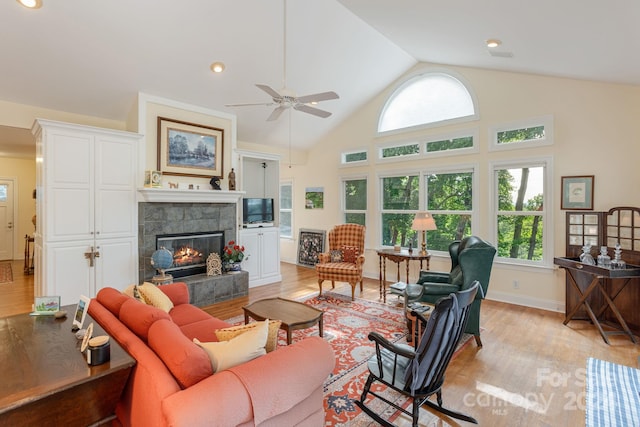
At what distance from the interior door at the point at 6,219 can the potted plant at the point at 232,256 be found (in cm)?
736

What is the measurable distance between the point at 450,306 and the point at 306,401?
1002 millimetres

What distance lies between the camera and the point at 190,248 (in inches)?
206

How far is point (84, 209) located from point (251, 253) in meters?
2.67

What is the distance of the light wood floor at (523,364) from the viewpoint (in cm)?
234

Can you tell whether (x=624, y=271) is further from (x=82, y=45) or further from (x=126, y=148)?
(x=82, y=45)

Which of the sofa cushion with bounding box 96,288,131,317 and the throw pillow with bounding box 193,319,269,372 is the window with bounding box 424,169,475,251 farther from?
the sofa cushion with bounding box 96,288,131,317

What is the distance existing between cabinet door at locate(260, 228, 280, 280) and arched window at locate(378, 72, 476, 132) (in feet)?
10.0

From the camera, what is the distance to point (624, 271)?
344cm

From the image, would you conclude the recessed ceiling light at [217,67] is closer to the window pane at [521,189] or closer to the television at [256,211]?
the television at [256,211]

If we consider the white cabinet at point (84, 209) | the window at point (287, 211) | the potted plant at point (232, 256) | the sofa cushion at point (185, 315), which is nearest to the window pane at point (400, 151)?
the window at point (287, 211)

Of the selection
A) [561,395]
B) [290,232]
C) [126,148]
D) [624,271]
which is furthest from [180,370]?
[290,232]

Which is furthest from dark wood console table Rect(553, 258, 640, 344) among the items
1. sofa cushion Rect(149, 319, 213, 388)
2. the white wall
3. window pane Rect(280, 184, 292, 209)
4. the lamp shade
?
window pane Rect(280, 184, 292, 209)

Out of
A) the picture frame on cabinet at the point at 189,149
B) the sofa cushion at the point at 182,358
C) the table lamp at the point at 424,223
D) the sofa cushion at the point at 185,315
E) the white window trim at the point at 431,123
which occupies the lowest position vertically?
the sofa cushion at the point at 185,315

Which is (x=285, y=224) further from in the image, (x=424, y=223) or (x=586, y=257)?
(x=586, y=257)
